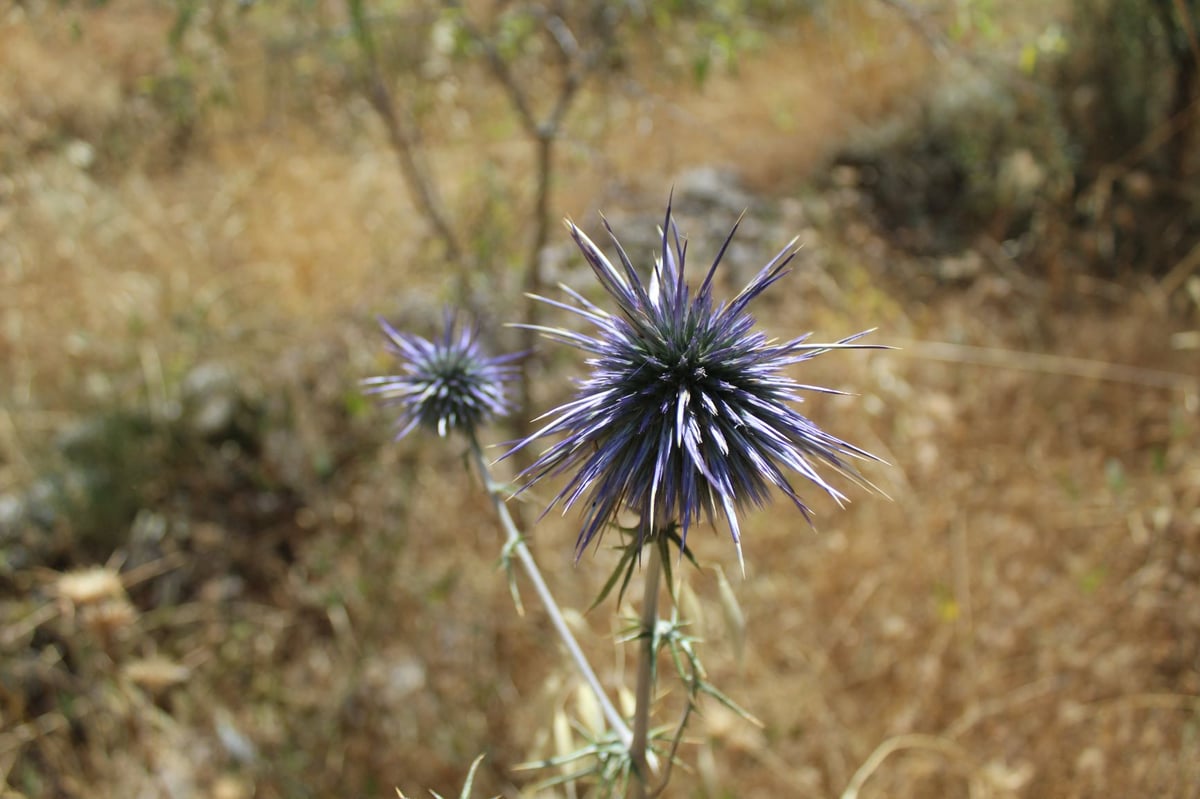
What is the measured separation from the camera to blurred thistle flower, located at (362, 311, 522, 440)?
5.26 ft

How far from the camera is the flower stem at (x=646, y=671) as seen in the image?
1.26m

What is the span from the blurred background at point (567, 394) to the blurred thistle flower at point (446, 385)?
58 centimetres

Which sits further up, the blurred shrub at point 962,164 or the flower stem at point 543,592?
the blurred shrub at point 962,164

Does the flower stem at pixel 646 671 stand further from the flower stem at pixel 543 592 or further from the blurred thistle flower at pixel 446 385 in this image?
the blurred thistle flower at pixel 446 385

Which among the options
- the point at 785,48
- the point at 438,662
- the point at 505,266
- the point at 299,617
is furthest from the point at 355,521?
the point at 785,48

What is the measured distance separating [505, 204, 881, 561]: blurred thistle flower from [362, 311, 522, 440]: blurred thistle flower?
39 cm

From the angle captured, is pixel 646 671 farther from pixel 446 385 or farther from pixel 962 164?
pixel 962 164

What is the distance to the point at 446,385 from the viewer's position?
1.65m

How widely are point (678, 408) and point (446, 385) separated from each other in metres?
0.65

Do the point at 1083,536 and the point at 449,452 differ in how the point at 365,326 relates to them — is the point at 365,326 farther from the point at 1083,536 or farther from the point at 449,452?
the point at 1083,536

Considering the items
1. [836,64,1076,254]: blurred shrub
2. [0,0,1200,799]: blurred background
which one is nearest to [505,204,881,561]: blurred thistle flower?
[0,0,1200,799]: blurred background

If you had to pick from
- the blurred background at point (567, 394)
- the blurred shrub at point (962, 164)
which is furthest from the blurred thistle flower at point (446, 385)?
the blurred shrub at point (962, 164)

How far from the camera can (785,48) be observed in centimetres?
643

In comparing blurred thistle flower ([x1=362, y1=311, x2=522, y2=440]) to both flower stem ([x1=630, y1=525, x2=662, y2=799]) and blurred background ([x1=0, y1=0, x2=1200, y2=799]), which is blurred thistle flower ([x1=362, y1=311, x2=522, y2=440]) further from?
blurred background ([x1=0, y1=0, x2=1200, y2=799])
